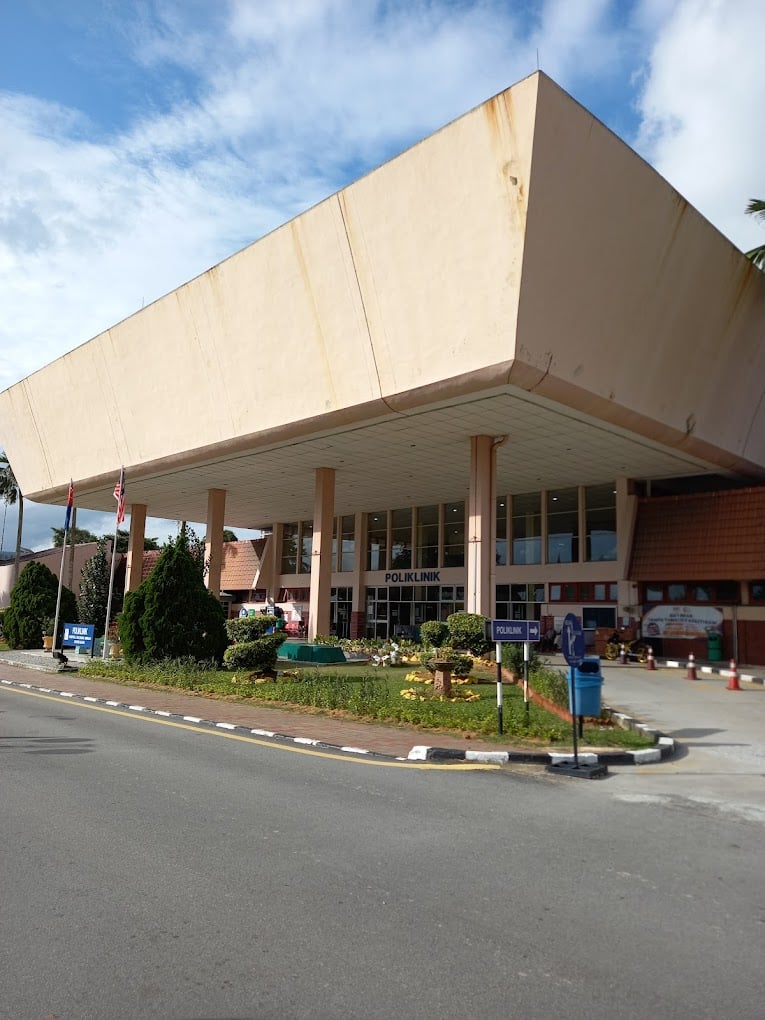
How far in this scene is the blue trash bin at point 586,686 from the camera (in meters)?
11.0

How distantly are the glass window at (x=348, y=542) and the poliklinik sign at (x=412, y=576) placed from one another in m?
4.12

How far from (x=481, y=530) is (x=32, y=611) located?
21013mm

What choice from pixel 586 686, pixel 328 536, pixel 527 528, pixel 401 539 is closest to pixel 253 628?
pixel 328 536

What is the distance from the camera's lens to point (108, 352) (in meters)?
34.4

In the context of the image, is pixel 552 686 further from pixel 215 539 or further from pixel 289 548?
pixel 289 548

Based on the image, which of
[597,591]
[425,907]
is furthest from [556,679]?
[597,591]

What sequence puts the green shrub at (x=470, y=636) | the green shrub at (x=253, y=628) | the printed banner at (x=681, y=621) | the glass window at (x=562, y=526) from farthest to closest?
the glass window at (x=562, y=526) < the printed banner at (x=681, y=621) < the green shrub at (x=470, y=636) < the green shrub at (x=253, y=628)

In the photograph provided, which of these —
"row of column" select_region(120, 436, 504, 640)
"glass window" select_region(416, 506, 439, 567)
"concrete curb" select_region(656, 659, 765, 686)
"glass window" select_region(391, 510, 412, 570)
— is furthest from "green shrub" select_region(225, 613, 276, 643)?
"glass window" select_region(391, 510, 412, 570)

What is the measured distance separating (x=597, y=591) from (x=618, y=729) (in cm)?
2164

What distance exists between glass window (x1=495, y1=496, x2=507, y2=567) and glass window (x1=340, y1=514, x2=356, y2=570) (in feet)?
35.1

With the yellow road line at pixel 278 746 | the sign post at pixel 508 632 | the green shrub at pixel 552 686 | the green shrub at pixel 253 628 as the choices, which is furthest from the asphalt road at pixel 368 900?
the green shrub at pixel 253 628

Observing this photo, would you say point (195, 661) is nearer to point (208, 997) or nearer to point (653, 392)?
point (653, 392)

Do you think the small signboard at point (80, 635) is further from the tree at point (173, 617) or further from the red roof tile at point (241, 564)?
the red roof tile at point (241, 564)

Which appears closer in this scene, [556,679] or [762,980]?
[762,980]
